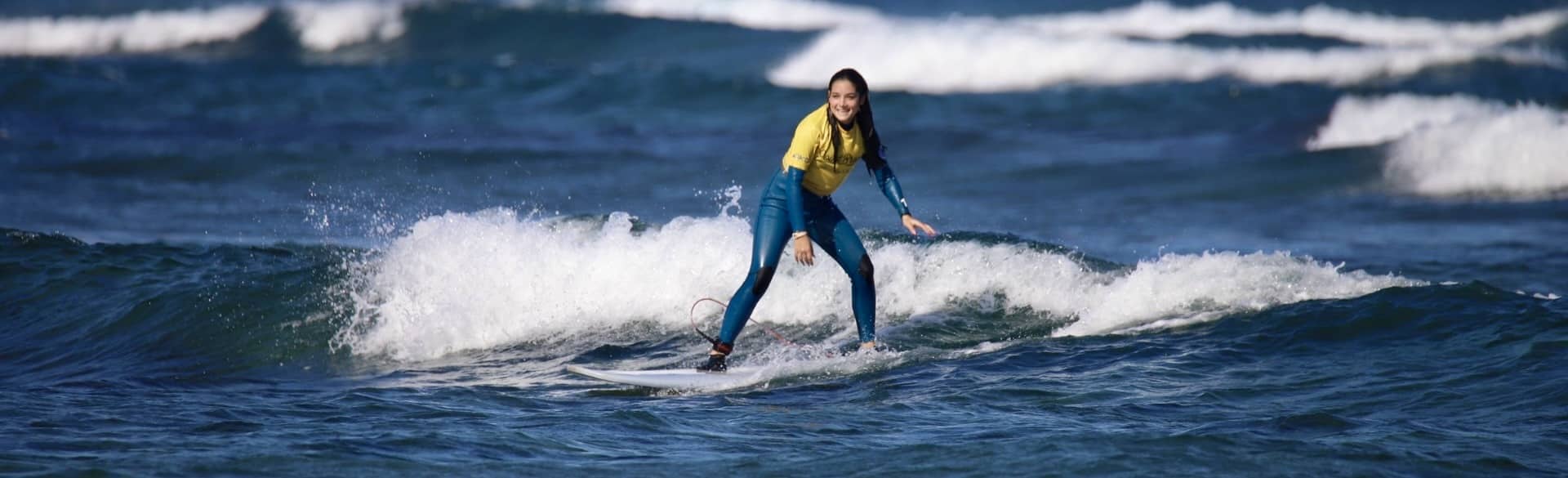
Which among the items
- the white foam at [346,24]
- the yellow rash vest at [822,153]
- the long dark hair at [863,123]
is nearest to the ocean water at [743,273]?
the yellow rash vest at [822,153]

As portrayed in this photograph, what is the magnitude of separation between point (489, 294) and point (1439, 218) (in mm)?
9367

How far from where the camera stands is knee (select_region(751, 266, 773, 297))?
24.5ft

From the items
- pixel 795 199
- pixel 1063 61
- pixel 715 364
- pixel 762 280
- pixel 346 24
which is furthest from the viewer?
pixel 346 24

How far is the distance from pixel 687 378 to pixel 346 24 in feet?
101

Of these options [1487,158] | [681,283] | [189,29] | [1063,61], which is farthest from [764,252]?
[189,29]

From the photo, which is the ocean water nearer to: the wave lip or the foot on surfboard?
the foot on surfboard

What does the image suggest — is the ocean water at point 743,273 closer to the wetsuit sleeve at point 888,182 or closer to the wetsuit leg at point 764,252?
the wetsuit leg at point 764,252

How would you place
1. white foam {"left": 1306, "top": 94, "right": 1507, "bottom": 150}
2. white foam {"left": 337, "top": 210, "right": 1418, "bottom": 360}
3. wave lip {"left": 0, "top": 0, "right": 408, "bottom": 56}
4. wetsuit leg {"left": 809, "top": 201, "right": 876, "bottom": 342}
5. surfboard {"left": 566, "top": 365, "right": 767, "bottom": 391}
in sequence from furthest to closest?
wave lip {"left": 0, "top": 0, "right": 408, "bottom": 56}, white foam {"left": 1306, "top": 94, "right": 1507, "bottom": 150}, white foam {"left": 337, "top": 210, "right": 1418, "bottom": 360}, wetsuit leg {"left": 809, "top": 201, "right": 876, "bottom": 342}, surfboard {"left": 566, "top": 365, "right": 767, "bottom": 391}

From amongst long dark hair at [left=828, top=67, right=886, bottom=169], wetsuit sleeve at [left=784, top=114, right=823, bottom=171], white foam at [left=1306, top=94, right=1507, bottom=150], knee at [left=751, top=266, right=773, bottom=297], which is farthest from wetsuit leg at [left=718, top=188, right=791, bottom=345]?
white foam at [left=1306, top=94, right=1507, bottom=150]

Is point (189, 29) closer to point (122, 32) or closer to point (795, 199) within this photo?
point (122, 32)

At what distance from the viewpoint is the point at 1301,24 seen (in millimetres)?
39469

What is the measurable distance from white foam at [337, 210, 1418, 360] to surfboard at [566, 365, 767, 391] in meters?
1.73

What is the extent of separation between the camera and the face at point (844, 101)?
714 cm

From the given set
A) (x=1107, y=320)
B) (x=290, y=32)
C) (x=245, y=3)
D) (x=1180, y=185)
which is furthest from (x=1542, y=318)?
(x=245, y=3)
